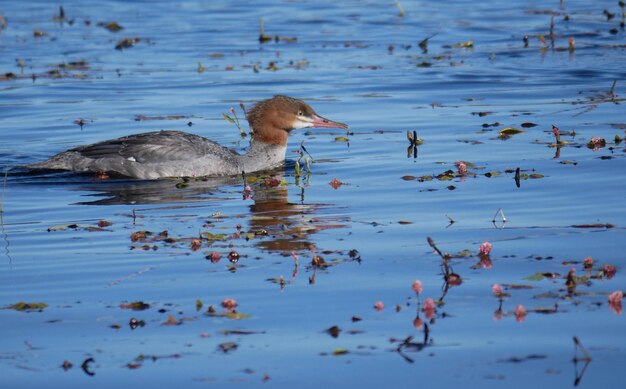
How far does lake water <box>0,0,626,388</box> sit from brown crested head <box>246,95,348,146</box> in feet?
1.41

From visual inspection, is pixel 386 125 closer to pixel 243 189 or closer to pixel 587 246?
pixel 243 189

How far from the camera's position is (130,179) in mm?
13461

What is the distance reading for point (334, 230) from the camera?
32.2 ft

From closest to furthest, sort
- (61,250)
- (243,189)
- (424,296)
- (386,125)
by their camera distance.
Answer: (424,296) → (61,250) → (243,189) → (386,125)

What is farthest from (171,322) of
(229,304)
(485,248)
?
(485,248)

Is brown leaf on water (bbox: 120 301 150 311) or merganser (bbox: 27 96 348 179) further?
merganser (bbox: 27 96 348 179)

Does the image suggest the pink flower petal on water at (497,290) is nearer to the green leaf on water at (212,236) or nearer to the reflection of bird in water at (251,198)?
the reflection of bird in water at (251,198)

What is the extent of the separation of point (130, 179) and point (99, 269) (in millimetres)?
4981

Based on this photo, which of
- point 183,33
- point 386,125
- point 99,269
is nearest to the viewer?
point 99,269

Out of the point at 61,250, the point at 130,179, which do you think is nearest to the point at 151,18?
the point at 130,179

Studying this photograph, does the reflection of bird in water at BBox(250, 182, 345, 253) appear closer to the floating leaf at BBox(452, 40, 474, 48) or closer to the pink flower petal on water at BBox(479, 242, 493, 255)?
the pink flower petal on water at BBox(479, 242, 493, 255)

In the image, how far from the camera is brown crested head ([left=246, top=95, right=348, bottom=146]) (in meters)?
13.9

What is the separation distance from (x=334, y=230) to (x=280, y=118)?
437cm

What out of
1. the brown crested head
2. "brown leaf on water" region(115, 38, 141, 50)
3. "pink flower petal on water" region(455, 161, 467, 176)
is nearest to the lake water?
"pink flower petal on water" region(455, 161, 467, 176)
